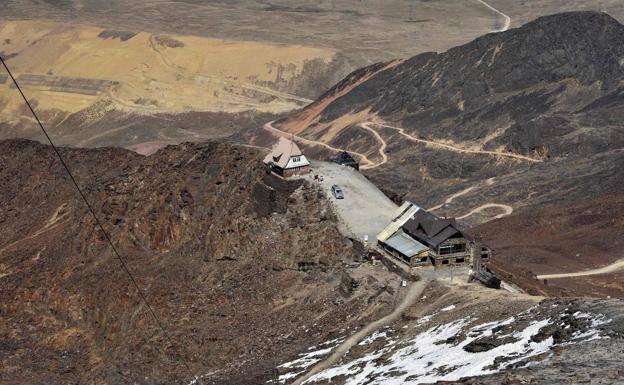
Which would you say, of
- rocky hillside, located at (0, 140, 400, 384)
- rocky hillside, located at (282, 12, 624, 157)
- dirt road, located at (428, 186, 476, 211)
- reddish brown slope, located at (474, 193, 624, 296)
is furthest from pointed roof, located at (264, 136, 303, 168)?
rocky hillside, located at (282, 12, 624, 157)

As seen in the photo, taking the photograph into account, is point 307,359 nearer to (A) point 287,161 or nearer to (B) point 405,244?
(B) point 405,244

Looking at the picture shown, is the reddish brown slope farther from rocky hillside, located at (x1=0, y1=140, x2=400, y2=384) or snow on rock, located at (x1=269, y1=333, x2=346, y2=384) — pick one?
snow on rock, located at (x1=269, y1=333, x2=346, y2=384)

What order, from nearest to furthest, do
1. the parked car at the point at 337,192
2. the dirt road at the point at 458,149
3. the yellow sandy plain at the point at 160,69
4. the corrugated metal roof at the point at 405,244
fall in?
the corrugated metal roof at the point at 405,244, the parked car at the point at 337,192, the dirt road at the point at 458,149, the yellow sandy plain at the point at 160,69

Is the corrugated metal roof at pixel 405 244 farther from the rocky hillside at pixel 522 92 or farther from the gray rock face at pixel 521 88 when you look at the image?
the gray rock face at pixel 521 88

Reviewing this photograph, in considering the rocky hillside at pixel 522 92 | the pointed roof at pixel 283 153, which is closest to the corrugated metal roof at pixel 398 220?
the pointed roof at pixel 283 153

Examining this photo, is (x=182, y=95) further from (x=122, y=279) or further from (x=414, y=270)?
(x=414, y=270)

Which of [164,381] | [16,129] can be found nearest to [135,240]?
[164,381]

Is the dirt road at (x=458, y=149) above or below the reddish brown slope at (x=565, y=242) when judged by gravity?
below
